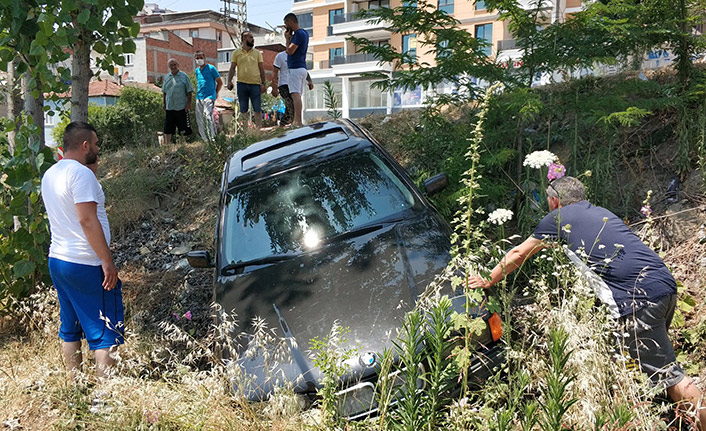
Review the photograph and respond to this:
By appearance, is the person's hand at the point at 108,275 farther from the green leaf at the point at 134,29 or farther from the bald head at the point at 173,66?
the bald head at the point at 173,66

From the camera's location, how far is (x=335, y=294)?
3.45 m

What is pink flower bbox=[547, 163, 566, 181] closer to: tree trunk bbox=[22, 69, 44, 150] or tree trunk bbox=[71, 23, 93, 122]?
tree trunk bbox=[71, 23, 93, 122]

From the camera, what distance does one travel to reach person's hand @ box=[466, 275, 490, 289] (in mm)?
2652

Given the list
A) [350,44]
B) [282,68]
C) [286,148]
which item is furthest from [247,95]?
[350,44]

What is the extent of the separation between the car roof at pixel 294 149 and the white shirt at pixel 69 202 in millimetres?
1288

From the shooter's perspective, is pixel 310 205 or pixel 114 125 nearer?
pixel 310 205

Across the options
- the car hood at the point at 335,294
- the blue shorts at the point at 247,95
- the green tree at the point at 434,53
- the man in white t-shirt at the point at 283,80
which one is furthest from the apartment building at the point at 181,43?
the car hood at the point at 335,294

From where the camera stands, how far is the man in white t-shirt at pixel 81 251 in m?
3.74

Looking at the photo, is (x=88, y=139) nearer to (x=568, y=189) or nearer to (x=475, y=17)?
(x=568, y=189)

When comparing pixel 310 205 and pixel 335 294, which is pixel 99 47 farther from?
pixel 335 294

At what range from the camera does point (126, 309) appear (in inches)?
218

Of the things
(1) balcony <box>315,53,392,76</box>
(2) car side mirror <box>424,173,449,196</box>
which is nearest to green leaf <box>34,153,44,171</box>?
(2) car side mirror <box>424,173,449,196</box>

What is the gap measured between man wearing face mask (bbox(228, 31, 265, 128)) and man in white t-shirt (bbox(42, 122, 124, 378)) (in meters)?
5.82

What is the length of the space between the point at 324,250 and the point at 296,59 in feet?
19.2
